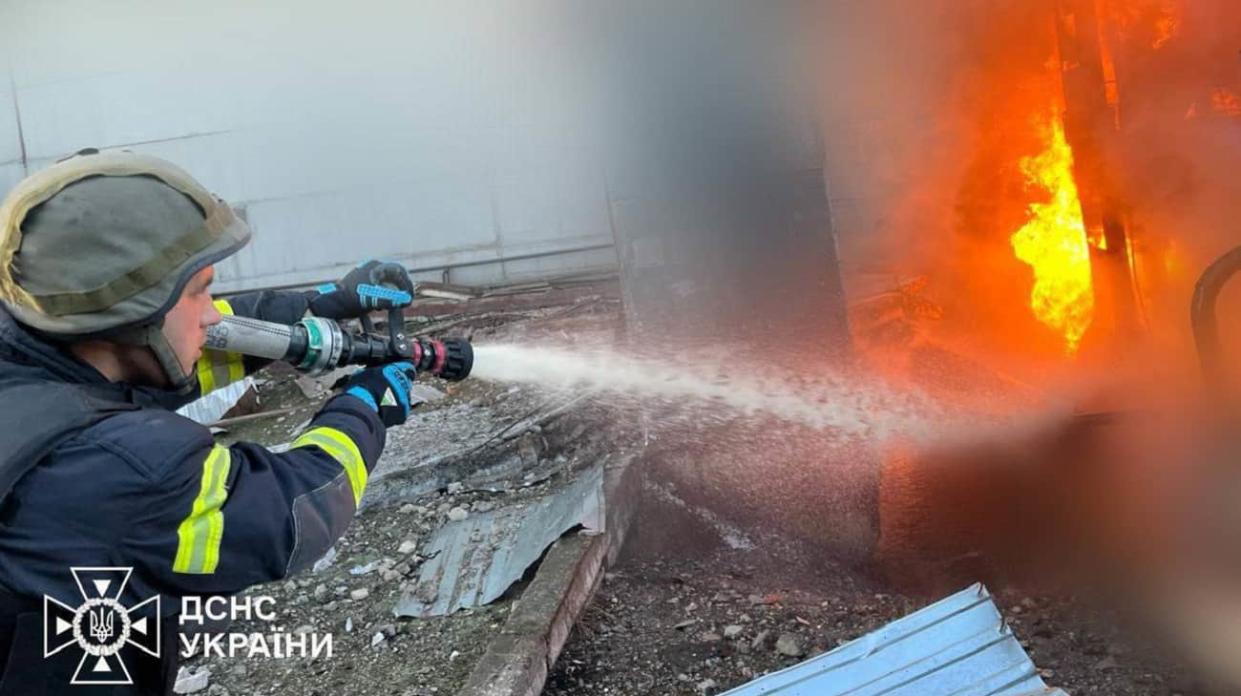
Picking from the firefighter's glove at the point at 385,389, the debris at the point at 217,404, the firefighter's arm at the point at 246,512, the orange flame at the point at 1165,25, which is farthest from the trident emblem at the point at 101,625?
the orange flame at the point at 1165,25

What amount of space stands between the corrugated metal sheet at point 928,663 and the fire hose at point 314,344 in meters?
1.58

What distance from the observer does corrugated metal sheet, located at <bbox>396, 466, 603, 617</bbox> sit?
3.61m

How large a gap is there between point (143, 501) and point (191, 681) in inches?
84.6

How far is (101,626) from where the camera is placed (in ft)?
5.10

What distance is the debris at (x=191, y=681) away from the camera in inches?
124

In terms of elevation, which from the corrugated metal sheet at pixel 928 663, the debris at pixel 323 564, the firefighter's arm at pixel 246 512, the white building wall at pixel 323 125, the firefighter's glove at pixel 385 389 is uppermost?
the white building wall at pixel 323 125

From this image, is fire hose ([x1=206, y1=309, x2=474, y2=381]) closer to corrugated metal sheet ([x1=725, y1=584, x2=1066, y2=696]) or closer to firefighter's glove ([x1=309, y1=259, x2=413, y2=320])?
firefighter's glove ([x1=309, y1=259, x2=413, y2=320])

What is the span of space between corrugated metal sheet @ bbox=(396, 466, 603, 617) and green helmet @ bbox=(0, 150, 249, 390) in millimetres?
2240

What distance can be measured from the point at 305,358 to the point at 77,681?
96cm

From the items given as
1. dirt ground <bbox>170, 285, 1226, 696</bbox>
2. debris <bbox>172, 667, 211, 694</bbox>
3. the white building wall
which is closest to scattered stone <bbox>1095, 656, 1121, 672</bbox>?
dirt ground <bbox>170, 285, 1226, 696</bbox>

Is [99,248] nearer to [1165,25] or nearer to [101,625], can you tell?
[101,625]

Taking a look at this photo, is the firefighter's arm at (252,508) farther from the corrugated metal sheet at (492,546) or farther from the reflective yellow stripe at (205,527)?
the corrugated metal sheet at (492,546)

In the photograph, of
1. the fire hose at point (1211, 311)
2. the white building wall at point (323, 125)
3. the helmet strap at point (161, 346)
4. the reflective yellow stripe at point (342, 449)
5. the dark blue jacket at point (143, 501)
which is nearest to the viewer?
the dark blue jacket at point (143, 501)

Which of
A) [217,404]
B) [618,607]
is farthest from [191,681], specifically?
[217,404]
